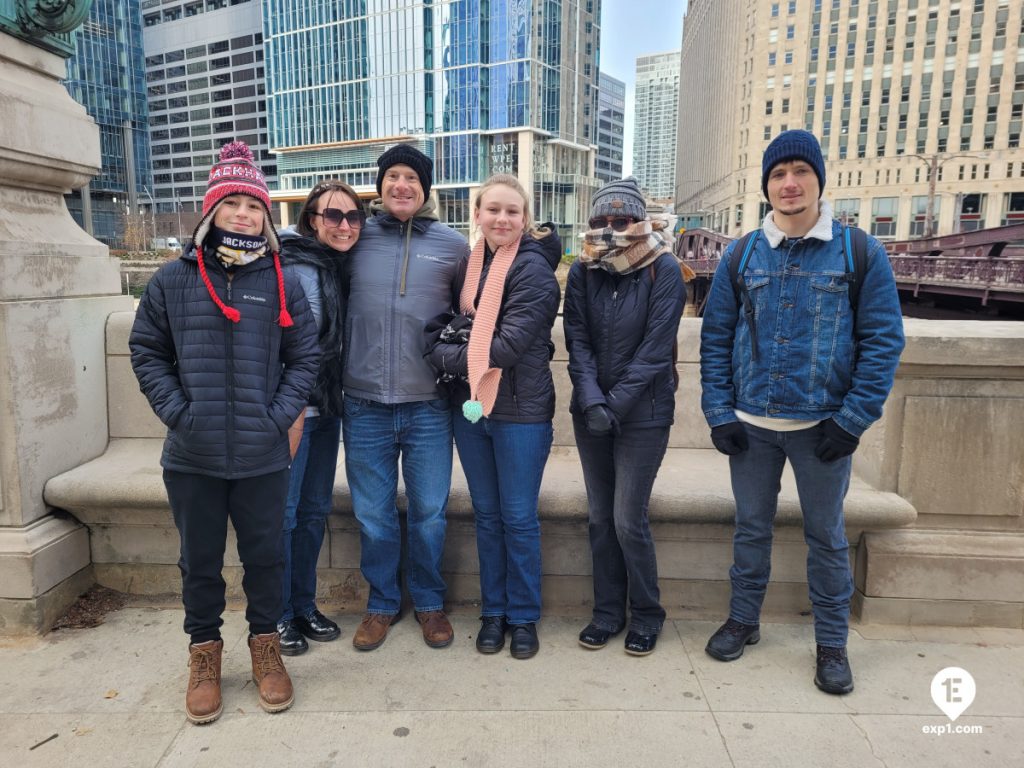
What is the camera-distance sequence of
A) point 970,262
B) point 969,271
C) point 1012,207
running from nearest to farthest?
point 969,271, point 970,262, point 1012,207

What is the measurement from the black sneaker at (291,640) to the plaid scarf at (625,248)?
2.12m

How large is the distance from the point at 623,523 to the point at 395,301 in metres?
1.38

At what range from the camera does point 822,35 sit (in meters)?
89.8

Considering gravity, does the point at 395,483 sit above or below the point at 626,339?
below

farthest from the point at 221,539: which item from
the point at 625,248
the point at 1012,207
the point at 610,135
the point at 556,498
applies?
the point at 610,135

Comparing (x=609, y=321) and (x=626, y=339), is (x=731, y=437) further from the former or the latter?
(x=609, y=321)

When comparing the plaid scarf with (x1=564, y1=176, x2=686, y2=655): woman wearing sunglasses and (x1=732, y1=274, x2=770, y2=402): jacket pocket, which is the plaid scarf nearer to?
(x1=564, y1=176, x2=686, y2=655): woman wearing sunglasses

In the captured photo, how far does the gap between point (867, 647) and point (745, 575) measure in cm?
70

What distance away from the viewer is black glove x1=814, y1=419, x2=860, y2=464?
8.62 ft

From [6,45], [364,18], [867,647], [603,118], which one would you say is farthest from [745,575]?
[603,118]

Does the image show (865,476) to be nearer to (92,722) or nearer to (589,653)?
(589,653)

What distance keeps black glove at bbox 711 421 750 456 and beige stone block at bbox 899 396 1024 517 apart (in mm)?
1039

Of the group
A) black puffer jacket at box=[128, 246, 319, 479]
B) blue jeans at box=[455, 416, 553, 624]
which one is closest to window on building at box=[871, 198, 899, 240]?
blue jeans at box=[455, 416, 553, 624]

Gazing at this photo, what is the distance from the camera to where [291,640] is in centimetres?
307
